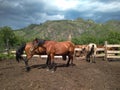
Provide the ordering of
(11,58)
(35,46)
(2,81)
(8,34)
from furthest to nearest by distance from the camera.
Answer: (8,34), (11,58), (35,46), (2,81)

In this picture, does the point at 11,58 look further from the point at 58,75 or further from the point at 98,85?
the point at 98,85

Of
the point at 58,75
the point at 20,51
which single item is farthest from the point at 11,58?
the point at 58,75

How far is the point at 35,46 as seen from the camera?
1289 centimetres

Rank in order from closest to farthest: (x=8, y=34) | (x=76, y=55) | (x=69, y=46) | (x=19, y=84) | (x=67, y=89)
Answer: (x=67, y=89)
(x=19, y=84)
(x=69, y=46)
(x=76, y=55)
(x=8, y=34)

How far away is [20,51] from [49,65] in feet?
6.75

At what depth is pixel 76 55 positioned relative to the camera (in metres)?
23.5

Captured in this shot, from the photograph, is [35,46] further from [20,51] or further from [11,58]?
[11,58]

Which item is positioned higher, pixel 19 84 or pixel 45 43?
pixel 45 43

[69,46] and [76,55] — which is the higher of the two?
[69,46]

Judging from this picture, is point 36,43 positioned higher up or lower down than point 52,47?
higher up

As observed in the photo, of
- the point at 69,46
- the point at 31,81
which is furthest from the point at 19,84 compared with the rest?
the point at 69,46

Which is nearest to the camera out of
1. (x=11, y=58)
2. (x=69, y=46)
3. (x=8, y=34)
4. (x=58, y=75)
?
(x=58, y=75)

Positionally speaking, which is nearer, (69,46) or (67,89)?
(67,89)

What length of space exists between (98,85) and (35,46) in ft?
16.1
